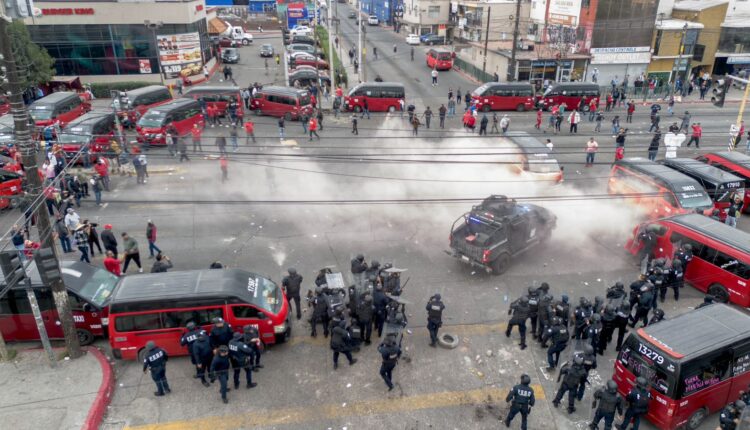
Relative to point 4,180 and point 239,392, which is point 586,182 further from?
point 4,180

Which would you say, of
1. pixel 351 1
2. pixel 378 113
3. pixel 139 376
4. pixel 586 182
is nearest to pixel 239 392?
pixel 139 376

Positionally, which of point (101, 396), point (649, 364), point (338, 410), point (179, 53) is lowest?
point (338, 410)

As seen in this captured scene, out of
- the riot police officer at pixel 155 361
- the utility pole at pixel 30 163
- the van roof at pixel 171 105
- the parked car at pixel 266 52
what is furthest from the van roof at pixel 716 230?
the parked car at pixel 266 52

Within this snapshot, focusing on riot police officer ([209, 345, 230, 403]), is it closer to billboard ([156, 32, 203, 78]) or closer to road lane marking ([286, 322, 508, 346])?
road lane marking ([286, 322, 508, 346])

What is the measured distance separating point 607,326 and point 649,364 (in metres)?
2.42

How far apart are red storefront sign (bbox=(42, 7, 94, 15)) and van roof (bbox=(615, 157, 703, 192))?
34107mm

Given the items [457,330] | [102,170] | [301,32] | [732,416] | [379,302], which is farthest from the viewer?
[301,32]

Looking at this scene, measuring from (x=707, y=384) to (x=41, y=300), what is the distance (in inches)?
543

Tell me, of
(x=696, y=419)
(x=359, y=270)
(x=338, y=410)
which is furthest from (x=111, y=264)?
(x=696, y=419)

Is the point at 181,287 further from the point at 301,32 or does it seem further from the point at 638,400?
the point at 301,32

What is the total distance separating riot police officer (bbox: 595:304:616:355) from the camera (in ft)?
38.9

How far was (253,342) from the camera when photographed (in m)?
10.8

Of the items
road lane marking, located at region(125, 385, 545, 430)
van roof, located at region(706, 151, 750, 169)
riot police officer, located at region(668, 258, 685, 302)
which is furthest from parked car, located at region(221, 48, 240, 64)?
road lane marking, located at region(125, 385, 545, 430)

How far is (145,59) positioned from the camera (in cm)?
3741
